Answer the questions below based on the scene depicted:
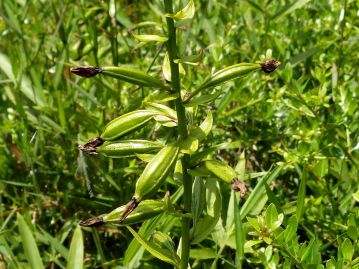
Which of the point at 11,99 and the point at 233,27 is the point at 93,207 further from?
the point at 233,27

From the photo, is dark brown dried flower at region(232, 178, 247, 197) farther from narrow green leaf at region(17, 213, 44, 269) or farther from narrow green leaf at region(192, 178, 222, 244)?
narrow green leaf at region(17, 213, 44, 269)

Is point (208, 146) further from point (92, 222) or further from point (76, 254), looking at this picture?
point (92, 222)

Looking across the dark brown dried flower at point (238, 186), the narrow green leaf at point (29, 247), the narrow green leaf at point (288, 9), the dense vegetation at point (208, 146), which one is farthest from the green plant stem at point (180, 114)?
the narrow green leaf at point (288, 9)

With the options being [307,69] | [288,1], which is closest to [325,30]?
[307,69]

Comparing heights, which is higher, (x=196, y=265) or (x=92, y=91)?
(x=92, y=91)

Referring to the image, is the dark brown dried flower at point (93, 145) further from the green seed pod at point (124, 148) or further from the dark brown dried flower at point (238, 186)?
the dark brown dried flower at point (238, 186)

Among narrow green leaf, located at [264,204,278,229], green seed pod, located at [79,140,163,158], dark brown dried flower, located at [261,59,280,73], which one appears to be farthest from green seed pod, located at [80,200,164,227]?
dark brown dried flower, located at [261,59,280,73]
